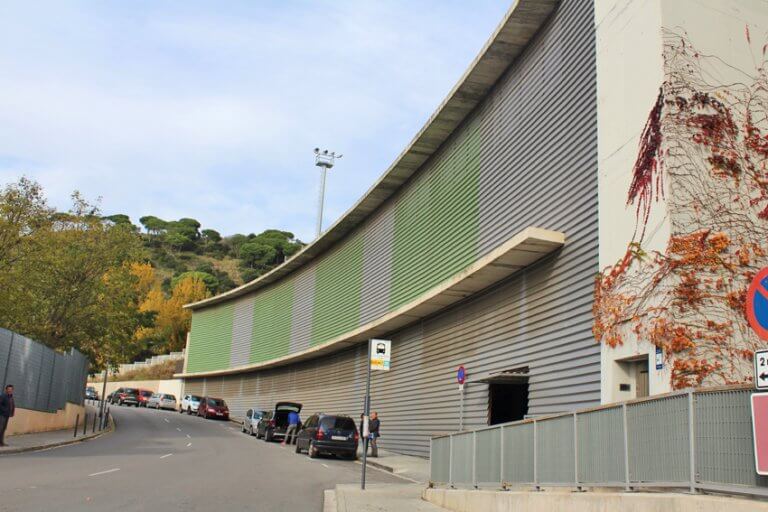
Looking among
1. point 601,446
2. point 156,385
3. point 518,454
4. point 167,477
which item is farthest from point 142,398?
point 601,446

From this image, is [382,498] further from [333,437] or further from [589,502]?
[333,437]

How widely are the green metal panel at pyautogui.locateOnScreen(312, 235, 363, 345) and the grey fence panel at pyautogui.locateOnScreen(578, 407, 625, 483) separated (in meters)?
21.9

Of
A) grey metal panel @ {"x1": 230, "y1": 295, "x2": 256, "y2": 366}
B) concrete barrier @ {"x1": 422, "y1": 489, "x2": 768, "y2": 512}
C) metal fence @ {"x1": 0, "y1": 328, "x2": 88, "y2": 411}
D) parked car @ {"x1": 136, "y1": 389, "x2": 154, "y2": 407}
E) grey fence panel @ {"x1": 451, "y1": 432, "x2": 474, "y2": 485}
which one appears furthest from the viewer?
parked car @ {"x1": 136, "y1": 389, "x2": 154, "y2": 407}

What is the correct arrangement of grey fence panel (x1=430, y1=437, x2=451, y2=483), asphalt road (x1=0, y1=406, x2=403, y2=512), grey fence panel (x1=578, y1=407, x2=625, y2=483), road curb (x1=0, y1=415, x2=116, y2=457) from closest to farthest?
grey fence panel (x1=578, y1=407, x2=625, y2=483), asphalt road (x1=0, y1=406, x2=403, y2=512), grey fence panel (x1=430, y1=437, x2=451, y2=483), road curb (x1=0, y1=415, x2=116, y2=457)

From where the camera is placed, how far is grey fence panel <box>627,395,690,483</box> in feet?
22.7

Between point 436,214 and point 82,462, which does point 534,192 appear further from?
point 82,462

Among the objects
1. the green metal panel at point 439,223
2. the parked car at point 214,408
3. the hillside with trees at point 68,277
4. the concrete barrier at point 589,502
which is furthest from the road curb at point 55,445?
the parked car at point 214,408

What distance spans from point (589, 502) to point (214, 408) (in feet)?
142

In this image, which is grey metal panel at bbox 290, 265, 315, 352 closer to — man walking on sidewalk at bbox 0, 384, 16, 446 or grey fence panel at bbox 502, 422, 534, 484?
man walking on sidewalk at bbox 0, 384, 16, 446

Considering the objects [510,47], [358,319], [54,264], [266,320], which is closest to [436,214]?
[510,47]

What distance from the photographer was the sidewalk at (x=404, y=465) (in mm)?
19716

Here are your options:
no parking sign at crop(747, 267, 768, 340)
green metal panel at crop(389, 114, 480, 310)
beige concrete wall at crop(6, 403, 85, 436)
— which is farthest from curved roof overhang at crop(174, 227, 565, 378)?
beige concrete wall at crop(6, 403, 85, 436)

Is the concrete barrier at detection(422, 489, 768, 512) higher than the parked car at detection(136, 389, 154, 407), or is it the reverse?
the parked car at detection(136, 389, 154, 407)

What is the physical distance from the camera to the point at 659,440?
24.0ft
